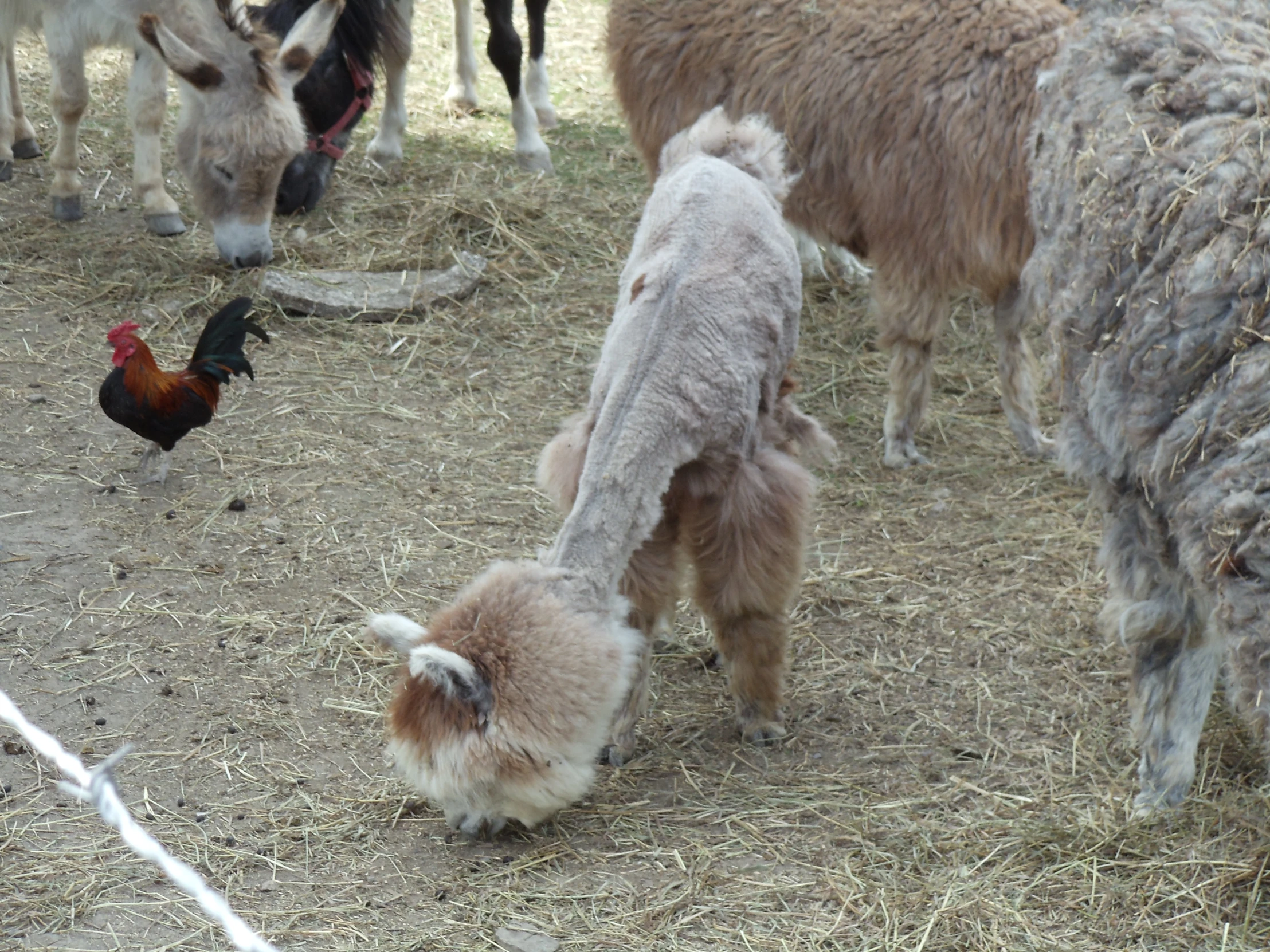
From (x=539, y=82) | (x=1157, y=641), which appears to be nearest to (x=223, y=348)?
(x=1157, y=641)

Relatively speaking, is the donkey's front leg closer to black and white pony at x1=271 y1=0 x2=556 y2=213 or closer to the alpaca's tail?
black and white pony at x1=271 y1=0 x2=556 y2=213

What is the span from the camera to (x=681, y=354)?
3.17 meters

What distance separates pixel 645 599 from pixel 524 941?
87 centimetres

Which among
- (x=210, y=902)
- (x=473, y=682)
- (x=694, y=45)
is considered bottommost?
(x=473, y=682)

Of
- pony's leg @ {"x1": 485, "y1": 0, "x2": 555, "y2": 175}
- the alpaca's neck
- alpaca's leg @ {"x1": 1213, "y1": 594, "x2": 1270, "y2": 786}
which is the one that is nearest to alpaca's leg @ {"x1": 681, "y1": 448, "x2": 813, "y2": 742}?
the alpaca's neck

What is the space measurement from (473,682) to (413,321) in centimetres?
371

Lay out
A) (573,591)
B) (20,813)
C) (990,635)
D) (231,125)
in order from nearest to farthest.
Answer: (573,591), (20,813), (990,635), (231,125)

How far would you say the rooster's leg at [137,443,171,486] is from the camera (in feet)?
15.5

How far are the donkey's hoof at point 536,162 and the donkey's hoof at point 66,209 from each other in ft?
8.24

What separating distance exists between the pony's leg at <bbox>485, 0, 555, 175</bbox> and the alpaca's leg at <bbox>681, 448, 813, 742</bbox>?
484 centimetres

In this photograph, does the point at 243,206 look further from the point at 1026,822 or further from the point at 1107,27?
the point at 1026,822

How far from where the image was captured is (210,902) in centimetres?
150

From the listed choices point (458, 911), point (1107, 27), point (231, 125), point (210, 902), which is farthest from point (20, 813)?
point (231, 125)

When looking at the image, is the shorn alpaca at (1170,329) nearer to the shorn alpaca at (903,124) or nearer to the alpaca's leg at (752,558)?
the alpaca's leg at (752,558)
